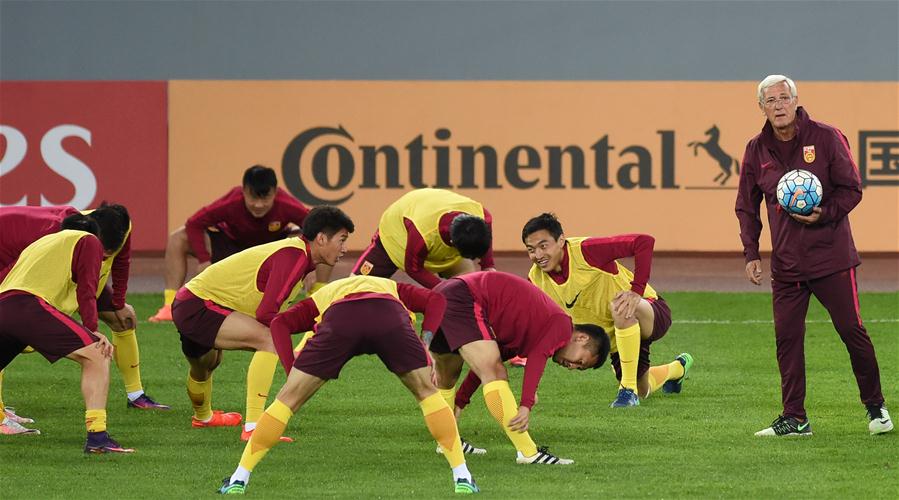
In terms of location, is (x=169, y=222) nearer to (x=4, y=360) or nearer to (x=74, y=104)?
A: (x=74, y=104)

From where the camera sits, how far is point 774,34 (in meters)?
21.6

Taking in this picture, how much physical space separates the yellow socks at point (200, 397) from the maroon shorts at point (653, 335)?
8.89 feet

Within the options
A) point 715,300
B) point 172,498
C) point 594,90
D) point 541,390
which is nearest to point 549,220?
point 541,390

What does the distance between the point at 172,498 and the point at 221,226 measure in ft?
20.1

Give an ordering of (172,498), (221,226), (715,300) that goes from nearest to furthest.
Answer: (172,498), (221,226), (715,300)

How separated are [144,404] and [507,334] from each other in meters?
3.07

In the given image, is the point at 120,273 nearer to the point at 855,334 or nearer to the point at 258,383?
the point at 258,383

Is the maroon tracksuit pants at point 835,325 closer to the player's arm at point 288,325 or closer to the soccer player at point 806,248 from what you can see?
the soccer player at point 806,248

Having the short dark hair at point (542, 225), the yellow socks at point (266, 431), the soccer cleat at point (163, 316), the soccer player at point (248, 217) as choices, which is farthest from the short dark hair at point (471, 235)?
the soccer cleat at point (163, 316)

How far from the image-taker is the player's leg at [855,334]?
8.41 m

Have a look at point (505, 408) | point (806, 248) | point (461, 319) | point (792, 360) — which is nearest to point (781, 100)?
point (806, 248)

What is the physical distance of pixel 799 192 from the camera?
26.9 ft

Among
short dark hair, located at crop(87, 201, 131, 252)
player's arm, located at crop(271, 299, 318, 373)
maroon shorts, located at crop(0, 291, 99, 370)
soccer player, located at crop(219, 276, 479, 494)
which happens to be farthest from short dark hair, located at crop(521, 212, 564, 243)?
maroon shorts, located at crop(0, 291, 99, 370)

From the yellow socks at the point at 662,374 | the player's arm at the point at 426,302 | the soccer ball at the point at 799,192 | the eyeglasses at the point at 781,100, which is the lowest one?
the yellow socks at the point at 662,374
